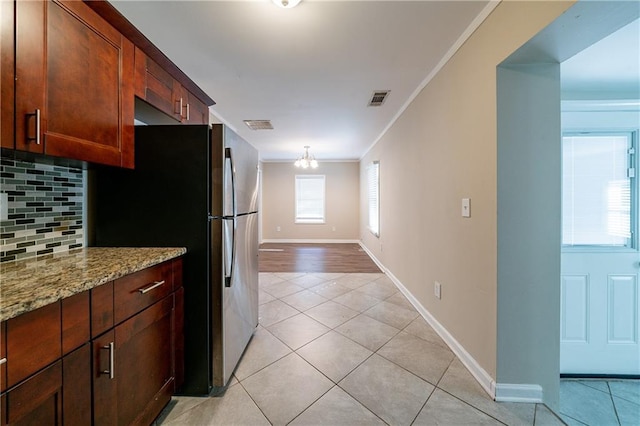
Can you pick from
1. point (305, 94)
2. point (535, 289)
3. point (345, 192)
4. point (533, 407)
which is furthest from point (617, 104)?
point (345, 192)

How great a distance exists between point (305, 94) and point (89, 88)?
1952mm

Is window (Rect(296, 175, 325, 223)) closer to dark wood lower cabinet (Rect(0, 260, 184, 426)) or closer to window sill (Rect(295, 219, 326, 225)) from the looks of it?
window sill (Rect(295, 219, 326, 225))

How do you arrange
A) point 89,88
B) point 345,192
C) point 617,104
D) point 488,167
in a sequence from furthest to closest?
1. point 345,192
2. point 617,104
3. point 488,167
4. point 89,88

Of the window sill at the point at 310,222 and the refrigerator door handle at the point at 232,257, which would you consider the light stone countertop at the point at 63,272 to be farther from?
the window sill at the point at 310,222

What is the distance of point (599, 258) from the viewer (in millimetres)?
1974

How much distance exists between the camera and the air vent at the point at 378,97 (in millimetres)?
2686

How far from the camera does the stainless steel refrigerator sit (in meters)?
1.47

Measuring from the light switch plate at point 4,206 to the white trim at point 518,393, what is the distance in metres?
2.81

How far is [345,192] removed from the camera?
285 inches

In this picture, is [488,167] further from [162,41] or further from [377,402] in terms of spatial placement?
[162,41]

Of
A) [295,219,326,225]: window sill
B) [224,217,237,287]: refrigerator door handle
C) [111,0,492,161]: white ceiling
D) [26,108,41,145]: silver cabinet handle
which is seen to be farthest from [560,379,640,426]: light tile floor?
[295,219,326,225]: window sill

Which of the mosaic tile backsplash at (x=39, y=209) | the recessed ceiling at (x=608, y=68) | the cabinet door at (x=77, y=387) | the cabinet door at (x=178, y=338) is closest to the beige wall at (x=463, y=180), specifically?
the recessed ceiling at (x=608, y=68)

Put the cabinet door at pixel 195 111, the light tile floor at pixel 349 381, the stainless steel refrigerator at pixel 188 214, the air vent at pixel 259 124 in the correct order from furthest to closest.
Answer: the air vent at pixel 259 124
the cabinet door at pixel 195 111
the stainless steel refrigerator at pixel 188 214
the light tile floor at pixel 349 381

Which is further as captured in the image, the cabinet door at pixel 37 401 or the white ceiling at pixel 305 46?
the white ceiling at pixel 305 46
